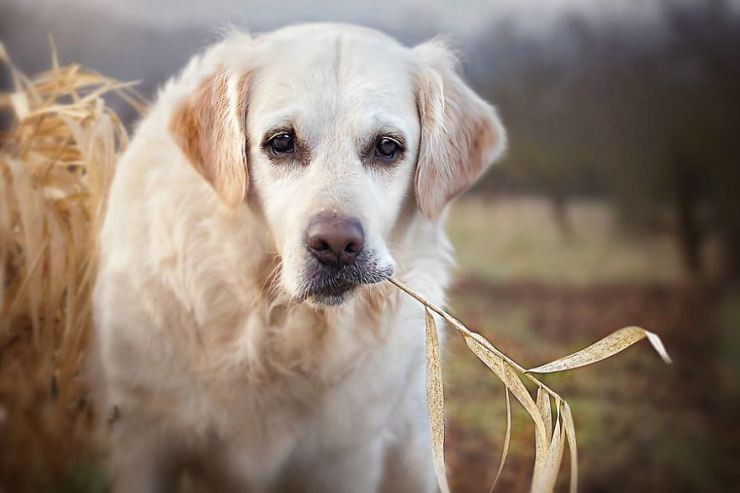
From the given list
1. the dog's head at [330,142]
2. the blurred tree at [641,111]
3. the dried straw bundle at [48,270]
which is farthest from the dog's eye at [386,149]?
the blurred tree at [641,111]

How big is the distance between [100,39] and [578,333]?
7.16ft

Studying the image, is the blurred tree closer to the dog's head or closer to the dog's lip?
the dog's head

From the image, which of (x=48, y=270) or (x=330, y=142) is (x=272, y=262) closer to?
(x=330, y=142)

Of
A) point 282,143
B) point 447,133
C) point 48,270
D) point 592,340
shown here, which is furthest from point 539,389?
point 592,340

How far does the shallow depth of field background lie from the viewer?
3.07m

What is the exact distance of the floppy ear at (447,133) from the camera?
1.65m

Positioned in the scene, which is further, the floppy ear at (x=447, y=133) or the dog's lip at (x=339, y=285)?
the floppy ear at (x=447, y=133)

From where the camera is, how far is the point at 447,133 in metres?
1.67

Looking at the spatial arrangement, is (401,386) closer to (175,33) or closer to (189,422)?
(189,422)

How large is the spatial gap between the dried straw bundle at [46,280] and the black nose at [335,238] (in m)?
0.73

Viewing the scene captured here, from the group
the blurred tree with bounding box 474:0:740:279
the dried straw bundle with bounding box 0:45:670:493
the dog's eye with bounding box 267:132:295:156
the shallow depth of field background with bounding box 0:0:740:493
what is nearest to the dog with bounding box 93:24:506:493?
the dog's eye with bounding box 267:132:295:156

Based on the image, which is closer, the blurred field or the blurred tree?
the blurred field

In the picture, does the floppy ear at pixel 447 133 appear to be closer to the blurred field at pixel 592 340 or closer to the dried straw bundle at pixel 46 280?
the dried straw bundle at pixel 46 280

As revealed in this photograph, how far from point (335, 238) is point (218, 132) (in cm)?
35
